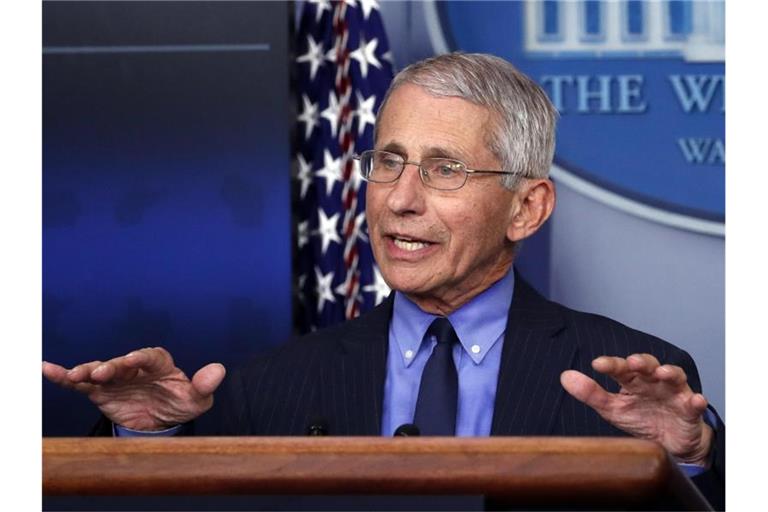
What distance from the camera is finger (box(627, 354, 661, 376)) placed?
5.62 feet

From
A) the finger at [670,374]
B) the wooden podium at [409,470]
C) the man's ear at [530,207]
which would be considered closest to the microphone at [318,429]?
the finger at [670,374]

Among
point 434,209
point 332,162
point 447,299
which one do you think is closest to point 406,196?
point 434,209

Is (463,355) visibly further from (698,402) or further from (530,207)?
(698,402)

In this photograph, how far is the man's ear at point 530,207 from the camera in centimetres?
261

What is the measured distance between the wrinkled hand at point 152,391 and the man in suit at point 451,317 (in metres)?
0.38

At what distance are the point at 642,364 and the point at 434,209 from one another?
82 cm

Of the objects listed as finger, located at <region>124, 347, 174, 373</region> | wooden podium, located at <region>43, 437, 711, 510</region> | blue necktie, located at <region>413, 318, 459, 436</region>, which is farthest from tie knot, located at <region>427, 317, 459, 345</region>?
wooden podium, located at <region>43, 437, 711, 510</region>

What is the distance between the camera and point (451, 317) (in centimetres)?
248

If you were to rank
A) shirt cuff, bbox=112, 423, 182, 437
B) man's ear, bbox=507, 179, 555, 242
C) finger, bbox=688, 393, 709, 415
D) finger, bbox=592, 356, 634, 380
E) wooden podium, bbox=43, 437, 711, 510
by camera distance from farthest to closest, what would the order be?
man's ear, bbox=507, 179, 555, 242 → shirt cuff, bbox=112, 423, 182, 437 → finger, bbox=688, 393, 709, 415 → finger, bbox=592, 356, 634, 380 → wooden podium, bbox=43, 437, 711, 510

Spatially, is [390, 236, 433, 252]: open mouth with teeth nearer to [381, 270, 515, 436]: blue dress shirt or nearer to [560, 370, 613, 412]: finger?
[381, 270, 515, 436]: blue dress shirt

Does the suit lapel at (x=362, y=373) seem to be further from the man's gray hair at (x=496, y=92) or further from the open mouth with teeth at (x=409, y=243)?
the man's gray hair at (x=496, y=92)

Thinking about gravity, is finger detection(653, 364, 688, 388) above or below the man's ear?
below

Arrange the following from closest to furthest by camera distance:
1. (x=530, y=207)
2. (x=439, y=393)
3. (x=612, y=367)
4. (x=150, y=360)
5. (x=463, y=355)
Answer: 1. (x=612, y=367)
2. (x=150, y=360)
3. (x=439, y=393)
4. (x=463, y=355)
5. (x=530, y=207)
